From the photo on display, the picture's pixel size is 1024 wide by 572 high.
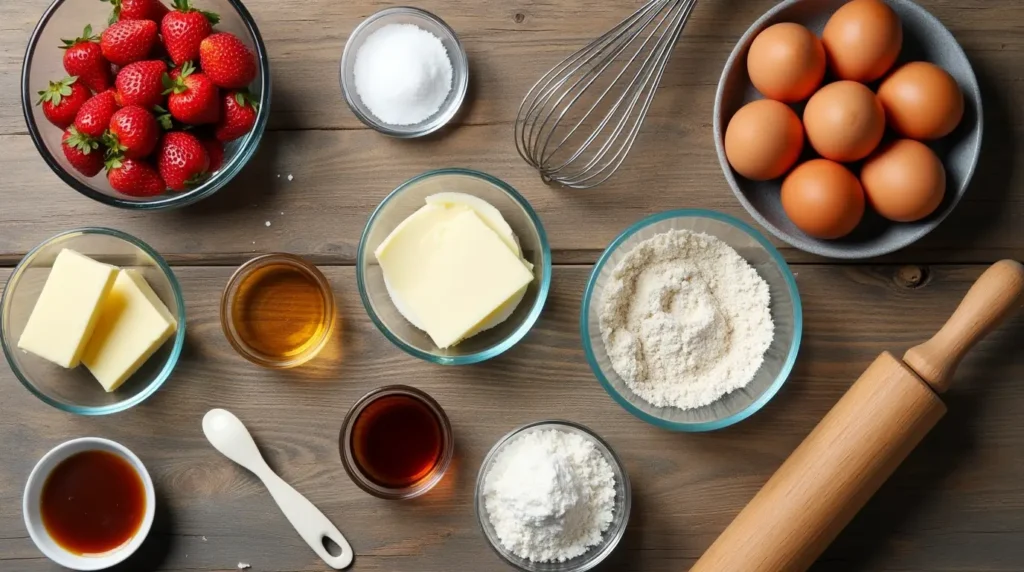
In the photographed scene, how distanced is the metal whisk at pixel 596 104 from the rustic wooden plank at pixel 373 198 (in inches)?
1.3

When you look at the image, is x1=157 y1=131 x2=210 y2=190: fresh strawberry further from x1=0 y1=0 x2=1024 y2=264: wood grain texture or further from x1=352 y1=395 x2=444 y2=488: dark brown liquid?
x1=352 y1=395 x2=444 y2=488: dark brown liquid

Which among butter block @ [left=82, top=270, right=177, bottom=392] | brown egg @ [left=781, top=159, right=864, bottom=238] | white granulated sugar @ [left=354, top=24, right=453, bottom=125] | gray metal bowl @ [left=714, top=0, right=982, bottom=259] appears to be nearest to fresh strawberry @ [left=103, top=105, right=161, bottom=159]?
butter block @ [left=82, top=270, right=177, bottom=392]

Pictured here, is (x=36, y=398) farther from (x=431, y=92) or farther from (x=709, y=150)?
(x=709, y=150)

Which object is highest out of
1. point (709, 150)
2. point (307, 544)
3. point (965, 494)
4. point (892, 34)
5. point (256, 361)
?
point (892, 34)

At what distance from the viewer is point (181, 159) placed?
1.24 m

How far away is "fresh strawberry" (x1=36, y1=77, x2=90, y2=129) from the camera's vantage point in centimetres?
123

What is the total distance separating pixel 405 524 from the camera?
4.40 feet

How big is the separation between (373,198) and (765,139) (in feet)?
2.10


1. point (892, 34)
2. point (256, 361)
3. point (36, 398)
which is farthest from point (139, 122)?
point (892, 34)

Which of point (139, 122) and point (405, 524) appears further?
point (405, 524)

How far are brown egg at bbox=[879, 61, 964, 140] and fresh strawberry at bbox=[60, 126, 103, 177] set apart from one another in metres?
1.23

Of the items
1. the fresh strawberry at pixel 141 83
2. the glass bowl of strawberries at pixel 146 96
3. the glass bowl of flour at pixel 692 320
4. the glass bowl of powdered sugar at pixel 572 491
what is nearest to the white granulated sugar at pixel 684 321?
the glass bowl of flour at pixel 692 320

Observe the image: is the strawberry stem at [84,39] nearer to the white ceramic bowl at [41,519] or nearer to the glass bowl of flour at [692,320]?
the white ceramic bowl at [41,519]

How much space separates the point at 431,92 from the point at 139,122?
17.8 inches
